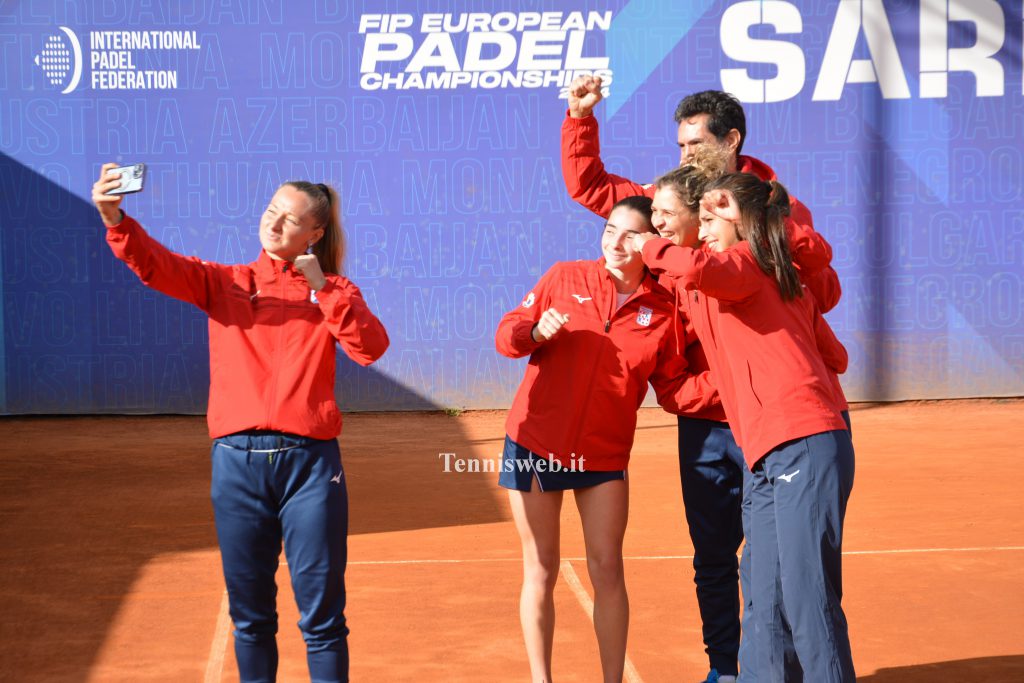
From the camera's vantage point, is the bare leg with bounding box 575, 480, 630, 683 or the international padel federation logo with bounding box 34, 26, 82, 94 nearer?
the bare leg with bounding box 575, 480, 630, 683

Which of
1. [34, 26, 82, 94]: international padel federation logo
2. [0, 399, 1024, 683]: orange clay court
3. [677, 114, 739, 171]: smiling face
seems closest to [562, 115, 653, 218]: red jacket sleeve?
[677, 114, 739, 171]: smiling face

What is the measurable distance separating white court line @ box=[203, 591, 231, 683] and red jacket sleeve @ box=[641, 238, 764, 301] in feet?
7.27

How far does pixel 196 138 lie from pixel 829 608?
9.44 metres

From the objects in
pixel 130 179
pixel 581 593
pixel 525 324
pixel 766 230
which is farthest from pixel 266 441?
pixel 581 593

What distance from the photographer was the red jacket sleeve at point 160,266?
3506mm

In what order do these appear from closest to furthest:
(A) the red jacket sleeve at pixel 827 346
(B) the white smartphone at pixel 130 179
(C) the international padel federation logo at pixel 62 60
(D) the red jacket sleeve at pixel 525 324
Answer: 1. (B) the white smartphone at pixel 130 179
2. (A) the red jacket sleeve at pixel 827 346
3. (D) the red jacket sleeve at pixel 525 324
4. (C) the international padel federation logo at pixel 62 60

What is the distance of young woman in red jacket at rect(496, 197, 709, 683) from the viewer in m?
3.96

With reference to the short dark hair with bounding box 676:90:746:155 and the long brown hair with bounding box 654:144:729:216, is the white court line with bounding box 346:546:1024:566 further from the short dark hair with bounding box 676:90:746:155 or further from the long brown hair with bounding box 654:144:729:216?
the long brown hair with bounding box 654:144:729:216

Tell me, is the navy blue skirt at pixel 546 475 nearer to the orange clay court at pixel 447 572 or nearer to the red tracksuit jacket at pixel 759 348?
the red tracksuit jacket at pixel 759 348

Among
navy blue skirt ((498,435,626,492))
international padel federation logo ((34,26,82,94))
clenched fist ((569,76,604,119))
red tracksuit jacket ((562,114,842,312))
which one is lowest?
navy blue skirt ((498,435,626,492))

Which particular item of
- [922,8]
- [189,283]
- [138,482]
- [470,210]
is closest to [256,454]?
[189,283]

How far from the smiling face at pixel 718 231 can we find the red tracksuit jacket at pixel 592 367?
513mm

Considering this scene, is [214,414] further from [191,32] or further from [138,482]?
[191,32]

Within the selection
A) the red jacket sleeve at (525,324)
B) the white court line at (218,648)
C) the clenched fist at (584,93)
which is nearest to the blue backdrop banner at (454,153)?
the white court line at (218,648)
